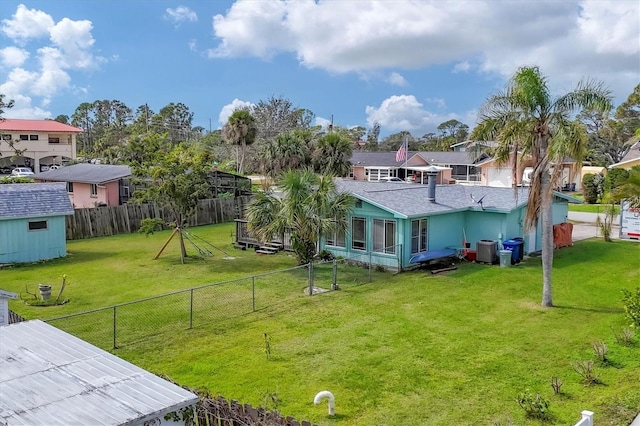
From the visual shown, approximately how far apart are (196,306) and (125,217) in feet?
55.7

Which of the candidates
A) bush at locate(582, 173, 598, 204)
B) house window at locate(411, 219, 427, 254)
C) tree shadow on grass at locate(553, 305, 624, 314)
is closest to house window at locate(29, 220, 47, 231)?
house window at locate(411, 219, 427, 254)

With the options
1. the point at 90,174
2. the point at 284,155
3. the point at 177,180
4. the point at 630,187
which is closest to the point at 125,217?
the point at 90,174

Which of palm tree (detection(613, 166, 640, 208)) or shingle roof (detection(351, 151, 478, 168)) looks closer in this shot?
palm tree (detection(613, 166, 640, 208))

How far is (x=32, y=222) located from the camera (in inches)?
943

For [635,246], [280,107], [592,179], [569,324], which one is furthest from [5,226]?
[280,107]

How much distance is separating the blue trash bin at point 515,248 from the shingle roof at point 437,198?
1353mm

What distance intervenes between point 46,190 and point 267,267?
11269 millimetres

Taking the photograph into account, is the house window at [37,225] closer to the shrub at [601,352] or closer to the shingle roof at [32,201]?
the shingle roof at [32,201]

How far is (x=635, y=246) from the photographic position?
86.1 feet

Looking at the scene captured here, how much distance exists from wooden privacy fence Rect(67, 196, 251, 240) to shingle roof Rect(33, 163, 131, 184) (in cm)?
Result: 435

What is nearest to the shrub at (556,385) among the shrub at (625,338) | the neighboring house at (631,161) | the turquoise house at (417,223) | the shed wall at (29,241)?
the shrub at (625,338)

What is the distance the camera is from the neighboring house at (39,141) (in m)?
63.5

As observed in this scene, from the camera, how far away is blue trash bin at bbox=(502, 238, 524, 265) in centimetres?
2239

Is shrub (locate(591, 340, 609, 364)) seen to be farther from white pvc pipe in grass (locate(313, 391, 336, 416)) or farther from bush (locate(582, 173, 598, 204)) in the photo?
bush (locate(582, 173, 598, 204))
